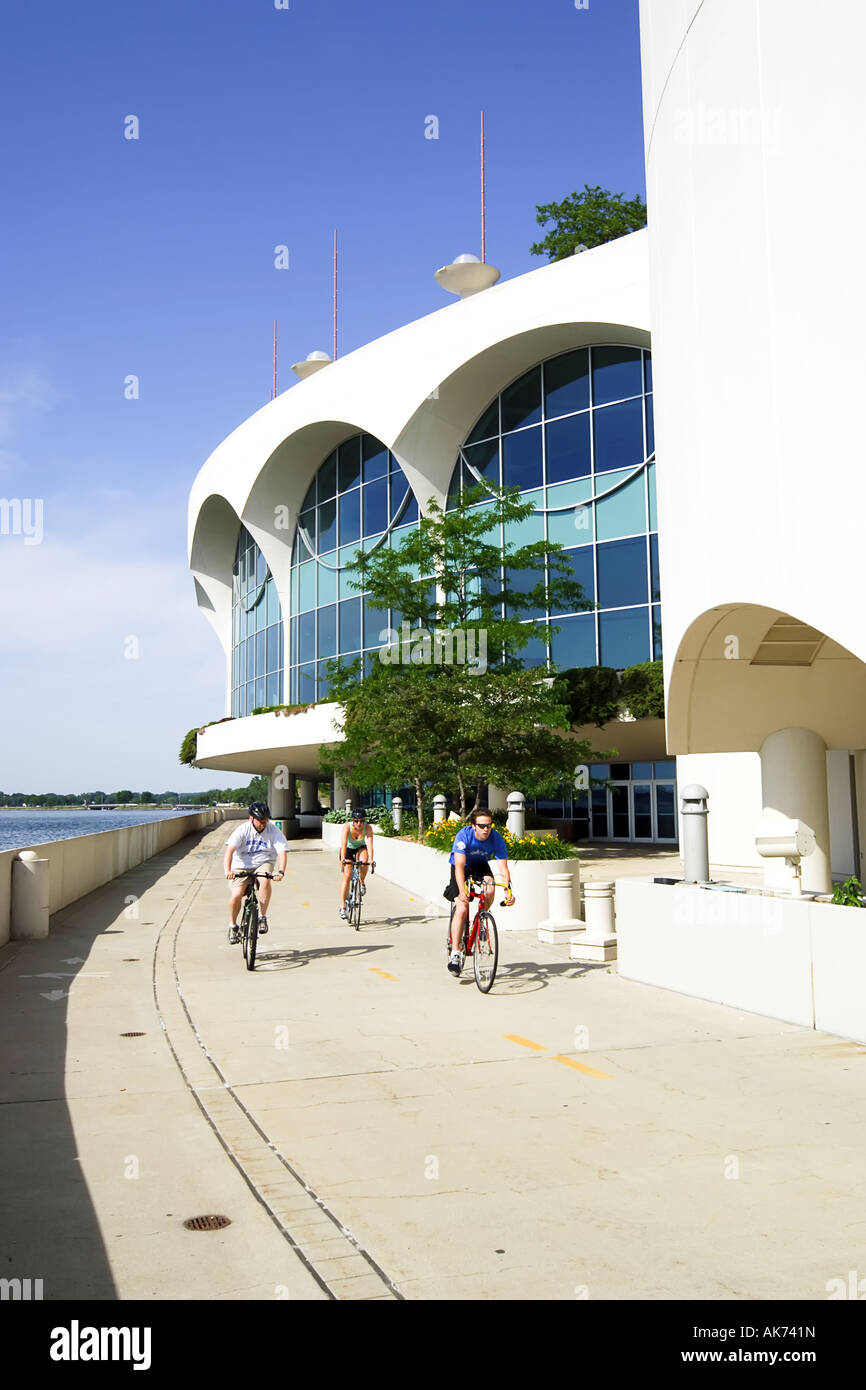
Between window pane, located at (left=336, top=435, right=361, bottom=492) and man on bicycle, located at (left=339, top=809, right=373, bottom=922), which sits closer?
man on bicycle, located at (left=339, top=809, right=373, bottom=922)

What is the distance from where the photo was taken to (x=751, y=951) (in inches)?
358

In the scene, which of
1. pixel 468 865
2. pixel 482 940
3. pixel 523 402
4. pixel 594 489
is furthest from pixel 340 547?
pixel 482 940

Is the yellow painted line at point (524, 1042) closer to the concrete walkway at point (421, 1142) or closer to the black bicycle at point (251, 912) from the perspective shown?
the concrete walkway at point (421, 1142)

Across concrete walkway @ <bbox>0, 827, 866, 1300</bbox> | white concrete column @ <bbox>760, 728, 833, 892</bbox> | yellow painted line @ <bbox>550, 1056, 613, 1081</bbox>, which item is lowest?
yellow painted line @ <bbox>550, 1056, 613, 1081</bbox>

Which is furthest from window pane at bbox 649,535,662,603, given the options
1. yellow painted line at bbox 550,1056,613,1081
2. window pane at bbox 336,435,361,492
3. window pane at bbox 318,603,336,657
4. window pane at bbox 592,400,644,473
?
yellow painted line at bbox 550,1056,613,1081

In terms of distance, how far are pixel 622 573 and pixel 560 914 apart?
1978 cm

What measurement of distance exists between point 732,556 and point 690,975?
393cm

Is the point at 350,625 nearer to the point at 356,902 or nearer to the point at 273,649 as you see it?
the point at 273,649

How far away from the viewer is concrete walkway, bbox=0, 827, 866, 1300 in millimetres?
4199

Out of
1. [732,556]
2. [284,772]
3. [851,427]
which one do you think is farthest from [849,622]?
[284,772]

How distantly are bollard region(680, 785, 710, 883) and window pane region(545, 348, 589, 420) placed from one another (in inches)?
984

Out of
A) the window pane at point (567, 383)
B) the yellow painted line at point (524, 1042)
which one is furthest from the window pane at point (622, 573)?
the yellow painted line at point (524, 1042)

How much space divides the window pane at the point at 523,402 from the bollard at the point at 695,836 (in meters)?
26.2

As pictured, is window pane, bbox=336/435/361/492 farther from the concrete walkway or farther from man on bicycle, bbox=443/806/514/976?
the concrete walkway
